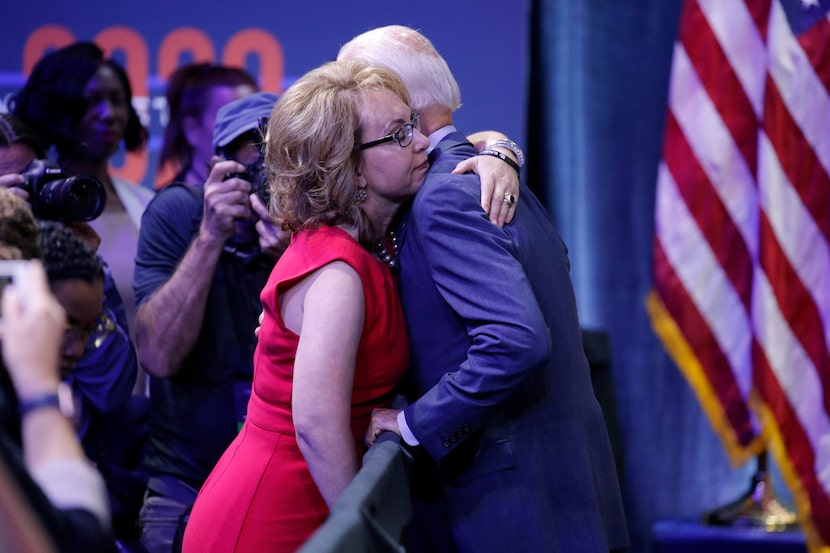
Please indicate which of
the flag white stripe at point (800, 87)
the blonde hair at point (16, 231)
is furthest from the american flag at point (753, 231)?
the blonde hair at point (16, 231)

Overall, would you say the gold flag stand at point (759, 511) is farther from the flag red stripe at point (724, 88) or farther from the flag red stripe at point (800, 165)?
the flag red stripe at point (724, 88)

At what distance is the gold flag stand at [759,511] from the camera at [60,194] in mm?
2749

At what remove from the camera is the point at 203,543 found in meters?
2.05

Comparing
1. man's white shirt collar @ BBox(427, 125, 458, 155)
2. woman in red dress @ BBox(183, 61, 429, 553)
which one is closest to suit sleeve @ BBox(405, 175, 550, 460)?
woman in red dress @ BBox(183, 61, 429, 553)

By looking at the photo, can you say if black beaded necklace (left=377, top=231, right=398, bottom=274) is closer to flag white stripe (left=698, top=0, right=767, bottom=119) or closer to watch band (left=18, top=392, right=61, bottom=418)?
watch band (left=18, top=392, right=61, bottom=418)

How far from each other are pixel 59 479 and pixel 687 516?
3.88 metres

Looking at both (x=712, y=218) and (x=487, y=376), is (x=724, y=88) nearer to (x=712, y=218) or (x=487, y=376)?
(x=712, y=218)

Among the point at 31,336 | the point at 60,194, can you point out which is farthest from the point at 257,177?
the point at 31,336

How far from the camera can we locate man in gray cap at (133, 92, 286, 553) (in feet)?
9.15

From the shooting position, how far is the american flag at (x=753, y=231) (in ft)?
13.9

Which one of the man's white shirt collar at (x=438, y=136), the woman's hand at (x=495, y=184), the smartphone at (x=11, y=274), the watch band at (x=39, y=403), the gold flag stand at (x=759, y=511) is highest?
the smartphone at (x=11, y=274)

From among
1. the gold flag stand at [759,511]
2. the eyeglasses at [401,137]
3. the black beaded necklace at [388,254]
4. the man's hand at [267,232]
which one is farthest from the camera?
the gold flag stand at [759,511]

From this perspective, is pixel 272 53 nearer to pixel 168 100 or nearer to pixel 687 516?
pixel 168 100

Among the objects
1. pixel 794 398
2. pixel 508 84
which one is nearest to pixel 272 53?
pixel 508 84
